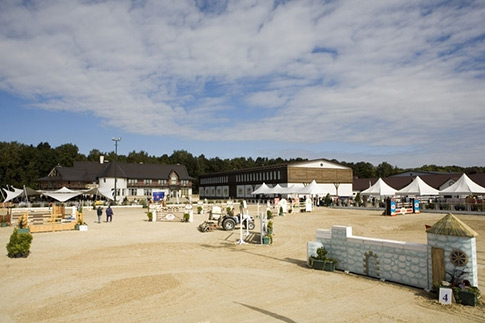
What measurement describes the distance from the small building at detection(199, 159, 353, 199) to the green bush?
47149 millimetres

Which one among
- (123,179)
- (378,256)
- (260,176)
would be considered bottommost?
(378,256)

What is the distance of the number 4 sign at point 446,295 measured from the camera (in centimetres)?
893

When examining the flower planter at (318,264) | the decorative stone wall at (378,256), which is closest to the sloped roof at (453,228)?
the decorative stone wall at (378,256)

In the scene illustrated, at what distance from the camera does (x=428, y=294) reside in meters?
9.85

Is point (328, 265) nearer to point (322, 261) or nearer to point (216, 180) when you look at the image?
point (322, 261)

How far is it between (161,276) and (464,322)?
8.87 metres

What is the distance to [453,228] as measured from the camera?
31.9ft

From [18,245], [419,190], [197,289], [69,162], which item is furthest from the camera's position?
[69,162]

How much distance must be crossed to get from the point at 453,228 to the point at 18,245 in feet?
55.5

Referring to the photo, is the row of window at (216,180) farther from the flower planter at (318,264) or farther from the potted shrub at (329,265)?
A: the potted shrub at (329,265)

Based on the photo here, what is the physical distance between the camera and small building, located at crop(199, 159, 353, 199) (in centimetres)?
6203

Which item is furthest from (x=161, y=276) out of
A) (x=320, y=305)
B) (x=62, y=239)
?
(x=62, y=239)

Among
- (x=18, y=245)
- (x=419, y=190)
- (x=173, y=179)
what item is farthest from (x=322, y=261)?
(x=173, y=179)

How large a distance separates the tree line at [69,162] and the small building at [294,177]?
4.12 metres
